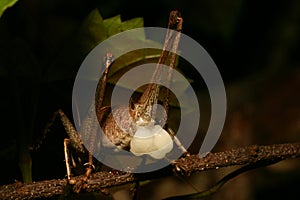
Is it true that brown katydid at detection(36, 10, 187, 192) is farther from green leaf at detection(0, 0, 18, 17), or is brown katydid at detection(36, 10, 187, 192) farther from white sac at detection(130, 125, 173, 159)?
green leaf at detection(0, 0, 18, 17)

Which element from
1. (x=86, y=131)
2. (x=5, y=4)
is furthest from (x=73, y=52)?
(x=5, y=4)

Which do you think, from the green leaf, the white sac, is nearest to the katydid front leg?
the white sac

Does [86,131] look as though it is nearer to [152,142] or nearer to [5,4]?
[152,142]

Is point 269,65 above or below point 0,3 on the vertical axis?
above

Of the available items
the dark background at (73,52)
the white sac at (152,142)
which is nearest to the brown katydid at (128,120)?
the white sac at (152,142)

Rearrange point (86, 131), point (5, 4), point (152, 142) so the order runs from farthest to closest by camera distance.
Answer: point (86, 131)
point (152, 142)
point (5, 4)

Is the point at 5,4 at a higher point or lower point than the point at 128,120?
higher

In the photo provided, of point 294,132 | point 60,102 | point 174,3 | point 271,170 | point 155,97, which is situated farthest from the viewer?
point 294,132

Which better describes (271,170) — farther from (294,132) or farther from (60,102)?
(60,102)

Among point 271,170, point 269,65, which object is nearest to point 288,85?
point 269,65
